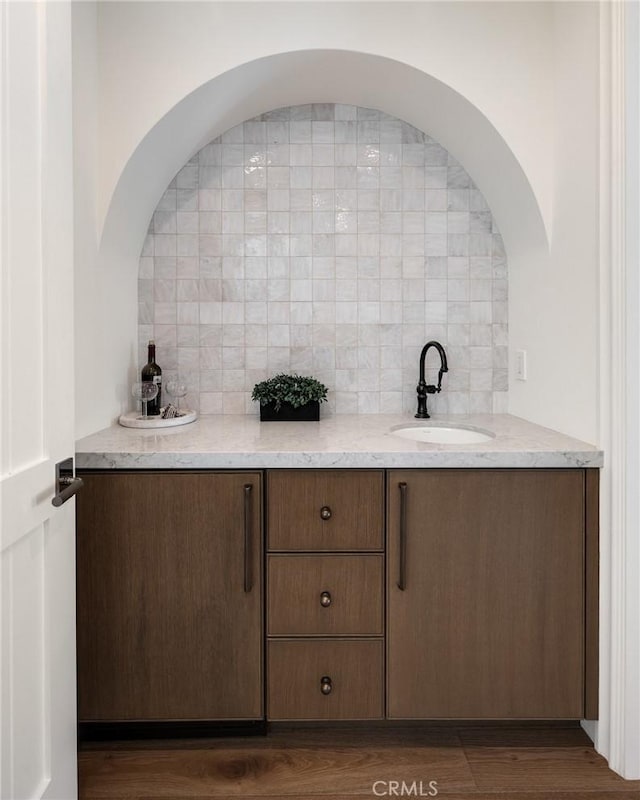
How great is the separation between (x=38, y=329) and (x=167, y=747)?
4.26ft

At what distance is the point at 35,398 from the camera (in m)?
1.24

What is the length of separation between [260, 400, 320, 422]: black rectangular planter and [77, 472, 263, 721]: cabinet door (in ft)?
2.04

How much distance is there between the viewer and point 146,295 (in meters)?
2.43

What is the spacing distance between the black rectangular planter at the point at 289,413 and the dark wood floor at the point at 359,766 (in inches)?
41.8

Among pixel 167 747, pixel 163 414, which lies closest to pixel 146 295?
pixel 163 414

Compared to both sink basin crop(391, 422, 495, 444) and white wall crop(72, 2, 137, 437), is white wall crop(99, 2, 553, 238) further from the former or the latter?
sink basin crop(391, 422, 495, 444)

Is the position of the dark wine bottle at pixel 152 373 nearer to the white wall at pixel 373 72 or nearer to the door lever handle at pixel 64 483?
the white wall at pixel 373 72

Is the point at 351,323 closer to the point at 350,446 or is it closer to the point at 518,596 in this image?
the point at 350,446

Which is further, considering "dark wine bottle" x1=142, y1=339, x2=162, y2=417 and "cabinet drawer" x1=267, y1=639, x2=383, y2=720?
"dark wine bottle" x1=142, y1=339, x2=162, y2=417

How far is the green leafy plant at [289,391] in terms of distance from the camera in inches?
89.4

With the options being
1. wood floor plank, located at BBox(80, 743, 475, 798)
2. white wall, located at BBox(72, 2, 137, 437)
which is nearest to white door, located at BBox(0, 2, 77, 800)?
wood floor plank, located at BBox(80, 743, 475, 798)

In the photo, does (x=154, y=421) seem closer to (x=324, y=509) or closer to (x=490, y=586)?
(x=324, y=509)

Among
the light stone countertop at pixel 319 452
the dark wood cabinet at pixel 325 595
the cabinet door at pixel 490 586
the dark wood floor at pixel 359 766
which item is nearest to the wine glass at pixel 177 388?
the light stone countertop at pixel 319 452

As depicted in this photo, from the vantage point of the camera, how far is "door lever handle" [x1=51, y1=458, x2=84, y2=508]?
1279 mm
